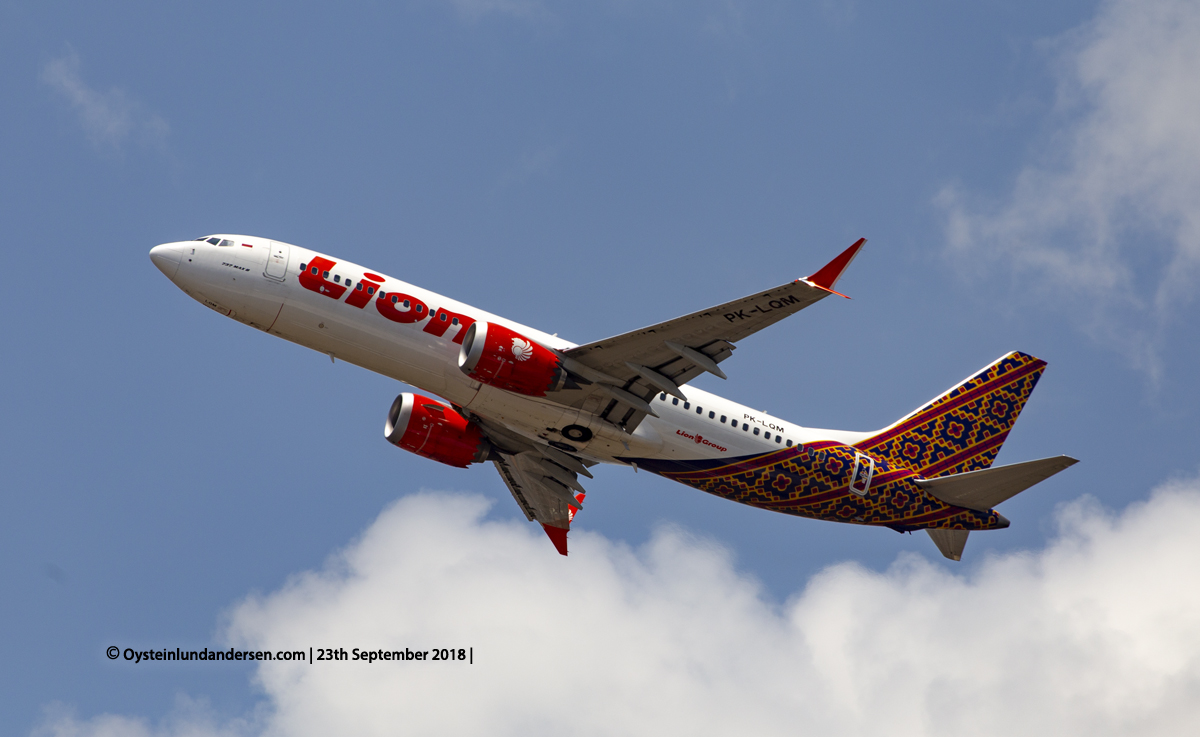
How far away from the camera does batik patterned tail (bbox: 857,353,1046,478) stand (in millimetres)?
42062

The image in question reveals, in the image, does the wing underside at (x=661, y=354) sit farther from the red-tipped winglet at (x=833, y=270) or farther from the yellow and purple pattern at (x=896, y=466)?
the yellow and purple pattern at (x=896, y=466)

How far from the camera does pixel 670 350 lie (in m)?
34.0

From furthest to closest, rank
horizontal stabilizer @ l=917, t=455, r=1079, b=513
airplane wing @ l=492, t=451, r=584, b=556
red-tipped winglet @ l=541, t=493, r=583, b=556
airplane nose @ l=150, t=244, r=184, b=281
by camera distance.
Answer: red-tipped winglet @ l=541, t=493, r=583, b=556 < airplane wing @ l=492, t=451, r=584, b=556 < horizontal stabilizer @ l=917, t=455, r=1079, b=513 < airplane nose @ l=150, t=244, r=184, b=281

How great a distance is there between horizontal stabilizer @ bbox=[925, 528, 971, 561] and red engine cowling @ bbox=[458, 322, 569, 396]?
56.4ft

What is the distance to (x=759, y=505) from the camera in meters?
40.5

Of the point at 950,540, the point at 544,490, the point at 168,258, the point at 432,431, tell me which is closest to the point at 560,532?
the point at 544,490

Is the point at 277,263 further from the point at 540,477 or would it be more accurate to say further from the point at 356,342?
the point at 540,477

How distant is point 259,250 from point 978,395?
29.3 metres

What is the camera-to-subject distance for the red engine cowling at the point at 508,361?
3416 centimetres

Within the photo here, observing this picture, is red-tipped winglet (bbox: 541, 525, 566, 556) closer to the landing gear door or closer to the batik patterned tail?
the batik patterned tail

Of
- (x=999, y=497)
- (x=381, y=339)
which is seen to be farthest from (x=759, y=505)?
(x=381, y=339)

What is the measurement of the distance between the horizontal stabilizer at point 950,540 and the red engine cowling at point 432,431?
1859cm

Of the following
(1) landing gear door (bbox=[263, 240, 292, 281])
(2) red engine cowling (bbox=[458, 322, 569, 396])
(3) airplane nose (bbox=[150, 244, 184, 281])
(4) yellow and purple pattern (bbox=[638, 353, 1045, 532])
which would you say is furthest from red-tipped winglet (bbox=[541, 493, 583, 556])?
(3) airplane nose (bbox=[150, 244, 184, 281])

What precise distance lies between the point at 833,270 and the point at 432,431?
18298mm
